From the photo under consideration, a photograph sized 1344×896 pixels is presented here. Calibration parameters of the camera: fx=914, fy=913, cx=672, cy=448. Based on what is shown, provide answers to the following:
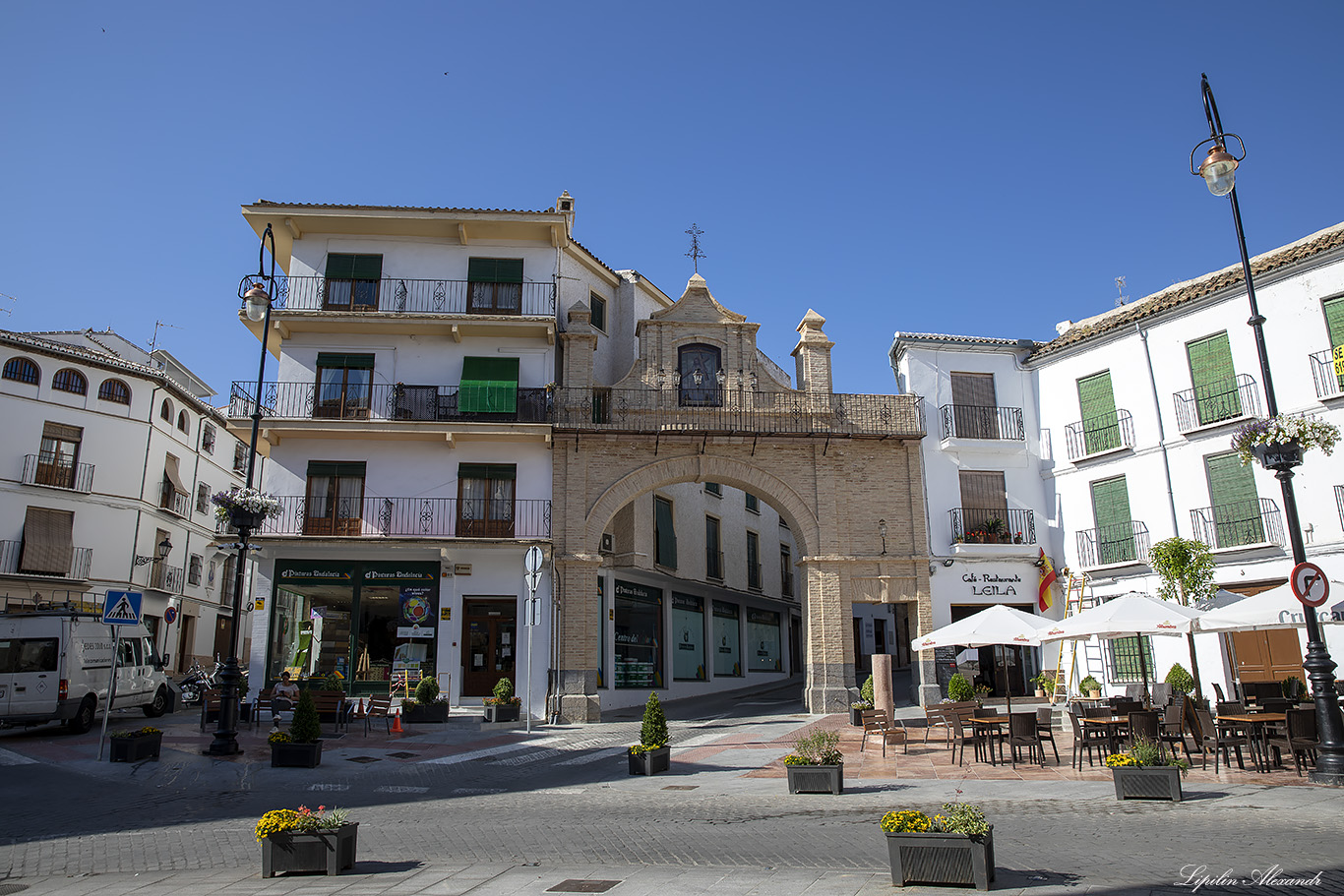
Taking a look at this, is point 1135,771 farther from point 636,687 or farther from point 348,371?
point 348,371

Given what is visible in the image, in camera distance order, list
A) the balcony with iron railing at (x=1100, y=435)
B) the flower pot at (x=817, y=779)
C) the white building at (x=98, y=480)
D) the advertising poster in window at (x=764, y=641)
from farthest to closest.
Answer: the advertising poster in window at (x=764, y=641), the white building at (x=98, y=480), the balcony with iron railing at (x=1100, y=435), the flower pot at (x=817, y=779)

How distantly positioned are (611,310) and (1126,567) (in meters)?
16.1

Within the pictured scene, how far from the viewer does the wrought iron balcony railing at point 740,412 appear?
24.2m

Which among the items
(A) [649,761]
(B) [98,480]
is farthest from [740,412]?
(B) [98,480]

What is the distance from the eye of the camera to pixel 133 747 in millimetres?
14273

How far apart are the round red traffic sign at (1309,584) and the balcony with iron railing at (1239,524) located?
9.66m

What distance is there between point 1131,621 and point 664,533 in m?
16.3

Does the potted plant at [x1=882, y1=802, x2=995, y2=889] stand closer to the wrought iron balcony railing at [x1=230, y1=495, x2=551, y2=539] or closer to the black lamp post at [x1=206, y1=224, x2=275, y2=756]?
the black lamp post at [x1=206, y1=224, x2=275, y2=756]

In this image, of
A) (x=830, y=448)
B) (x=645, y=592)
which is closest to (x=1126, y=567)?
(x=830, y=448)

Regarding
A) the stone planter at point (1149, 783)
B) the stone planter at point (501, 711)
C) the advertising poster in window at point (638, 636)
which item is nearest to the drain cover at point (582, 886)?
the stone planter at point (1149, 783)

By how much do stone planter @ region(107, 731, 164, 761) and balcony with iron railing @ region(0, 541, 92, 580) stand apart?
17.1 metres

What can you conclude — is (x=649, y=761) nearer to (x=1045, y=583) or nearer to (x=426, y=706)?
(x=426, y=706)

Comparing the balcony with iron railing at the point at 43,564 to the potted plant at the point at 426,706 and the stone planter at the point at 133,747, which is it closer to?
the potted plant at the point at 426,706

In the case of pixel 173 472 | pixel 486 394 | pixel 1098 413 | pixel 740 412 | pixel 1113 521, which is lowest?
pixel 1113 521
